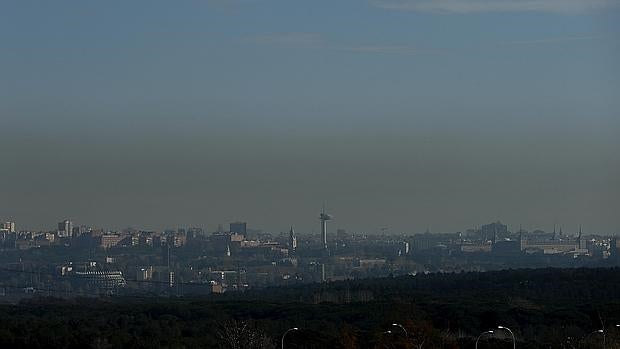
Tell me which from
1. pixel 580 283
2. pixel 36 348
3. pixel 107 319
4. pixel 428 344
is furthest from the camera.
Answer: pixel 580 283

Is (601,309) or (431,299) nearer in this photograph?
(601,309)

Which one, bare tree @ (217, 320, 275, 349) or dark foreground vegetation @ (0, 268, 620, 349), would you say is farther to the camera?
dark foreground vegetation @ (0, 268, 620, 349)

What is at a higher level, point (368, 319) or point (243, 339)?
point (368, 319)

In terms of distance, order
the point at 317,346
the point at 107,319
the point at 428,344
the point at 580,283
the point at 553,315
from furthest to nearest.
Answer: the point at 580,283
the point at 107,319
the point at 553,315
the point at 317,346
the point at 428,344

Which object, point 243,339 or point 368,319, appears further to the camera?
point 368,319

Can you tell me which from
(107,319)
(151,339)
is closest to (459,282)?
(107,319)

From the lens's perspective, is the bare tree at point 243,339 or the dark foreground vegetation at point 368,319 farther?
the dark foreground vegetation at point 368,319

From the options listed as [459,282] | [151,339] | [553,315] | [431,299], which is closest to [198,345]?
[151,339]

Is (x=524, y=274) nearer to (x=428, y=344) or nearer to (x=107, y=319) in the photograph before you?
(x=107, y=319)
